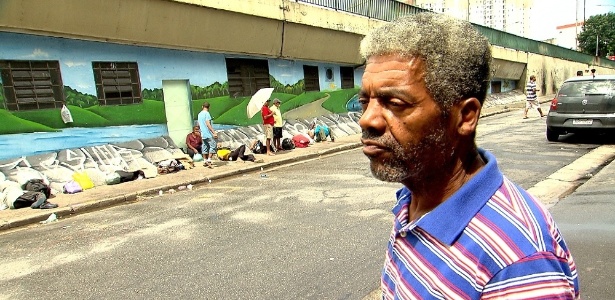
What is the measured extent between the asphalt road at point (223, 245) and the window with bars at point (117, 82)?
3.96m

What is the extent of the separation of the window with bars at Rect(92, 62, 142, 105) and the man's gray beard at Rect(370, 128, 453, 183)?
35.9ft

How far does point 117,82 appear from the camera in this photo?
36.3ft

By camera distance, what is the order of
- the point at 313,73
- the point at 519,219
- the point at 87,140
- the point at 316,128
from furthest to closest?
the point at 313,73 < the point at 316,128 < the point at 87,140 < the point at 519,219

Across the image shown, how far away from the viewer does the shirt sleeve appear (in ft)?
3.20

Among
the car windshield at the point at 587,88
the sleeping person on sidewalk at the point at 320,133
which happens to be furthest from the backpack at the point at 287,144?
the car windshield at the point at 587,88

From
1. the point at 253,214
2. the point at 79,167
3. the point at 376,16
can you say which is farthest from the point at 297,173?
the point at 376,16

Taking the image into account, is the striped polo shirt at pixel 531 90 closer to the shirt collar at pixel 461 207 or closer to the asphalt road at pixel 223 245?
the asphalt road at pixel 223 245

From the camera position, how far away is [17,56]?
30.1 feet

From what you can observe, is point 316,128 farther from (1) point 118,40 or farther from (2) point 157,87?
(1) point 118,40

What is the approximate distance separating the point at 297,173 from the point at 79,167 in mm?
5003

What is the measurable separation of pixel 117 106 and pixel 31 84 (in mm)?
2000

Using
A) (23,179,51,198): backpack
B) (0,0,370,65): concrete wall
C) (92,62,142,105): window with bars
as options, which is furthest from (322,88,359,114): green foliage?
(23,179,51,198): backpack

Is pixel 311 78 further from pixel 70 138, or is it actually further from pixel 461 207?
pixel 461 207

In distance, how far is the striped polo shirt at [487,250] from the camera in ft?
3.25
